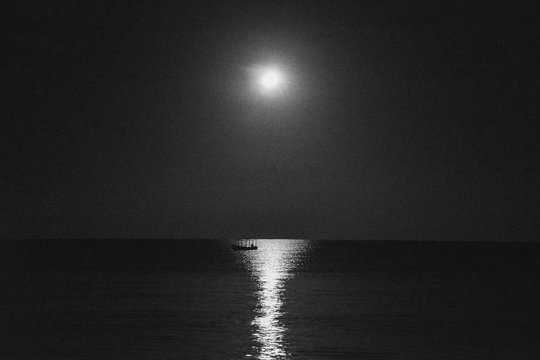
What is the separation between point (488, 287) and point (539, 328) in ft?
112

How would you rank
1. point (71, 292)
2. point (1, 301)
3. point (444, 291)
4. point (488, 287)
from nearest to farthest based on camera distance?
1. point (1, 301)
2. point (71, 292)
3. point (444, 291)
4. point (488, 287)

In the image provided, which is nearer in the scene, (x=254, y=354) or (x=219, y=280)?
(x=254, y=354)

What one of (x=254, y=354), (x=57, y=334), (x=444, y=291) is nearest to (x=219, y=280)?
(x=444, y=291)

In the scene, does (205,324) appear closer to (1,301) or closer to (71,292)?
(1,301)

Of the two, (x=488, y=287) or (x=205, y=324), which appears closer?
(x=205, y=324)

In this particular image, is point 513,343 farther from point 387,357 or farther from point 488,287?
point 488,287

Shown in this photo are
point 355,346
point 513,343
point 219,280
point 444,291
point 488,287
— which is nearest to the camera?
point 355,346

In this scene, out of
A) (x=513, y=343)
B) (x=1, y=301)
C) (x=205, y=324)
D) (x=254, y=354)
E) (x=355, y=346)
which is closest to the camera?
(x=254, y=354)

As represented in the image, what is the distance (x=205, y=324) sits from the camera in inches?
1668

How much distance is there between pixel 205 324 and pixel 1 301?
938 inches

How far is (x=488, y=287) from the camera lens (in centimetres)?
7619

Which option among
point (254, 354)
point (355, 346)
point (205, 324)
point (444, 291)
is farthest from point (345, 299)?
point (254, 354)

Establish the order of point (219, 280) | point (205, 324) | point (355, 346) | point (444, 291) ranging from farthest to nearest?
point (219, 280), point (444, 291), point (205, 324), point (355, 346)

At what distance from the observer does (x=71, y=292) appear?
6562 centimetres
